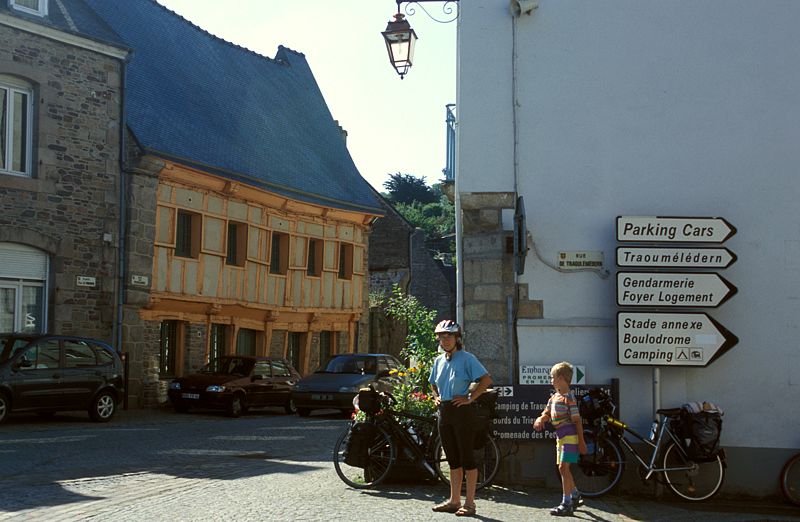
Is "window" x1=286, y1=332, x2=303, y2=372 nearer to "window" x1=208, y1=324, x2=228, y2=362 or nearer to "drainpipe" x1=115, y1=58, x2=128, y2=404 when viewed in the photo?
"window" x1=208, y1=324, x2=228, y2=362

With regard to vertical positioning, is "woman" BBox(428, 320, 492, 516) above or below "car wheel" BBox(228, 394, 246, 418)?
above

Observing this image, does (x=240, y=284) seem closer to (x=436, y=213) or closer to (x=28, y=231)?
(x=28, y=231)

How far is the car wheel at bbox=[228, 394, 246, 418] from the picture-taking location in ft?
82.3

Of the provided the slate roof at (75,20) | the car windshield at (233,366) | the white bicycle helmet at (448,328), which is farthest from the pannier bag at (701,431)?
the slate roof at (75,20)

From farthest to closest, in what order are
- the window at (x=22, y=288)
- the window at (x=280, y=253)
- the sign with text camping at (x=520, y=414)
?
1. the window at (x=280, y=253)
2. the window at (x=22, y=288)
3. the sign with text camping at (x=520, y=414)

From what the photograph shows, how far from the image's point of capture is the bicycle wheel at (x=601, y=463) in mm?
11398

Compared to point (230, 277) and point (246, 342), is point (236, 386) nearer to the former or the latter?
point (230, 277)

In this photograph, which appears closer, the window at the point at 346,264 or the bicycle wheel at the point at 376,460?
the bicycle wheel at the point at 376,460

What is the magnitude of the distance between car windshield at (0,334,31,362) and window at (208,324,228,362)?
11.4 metres

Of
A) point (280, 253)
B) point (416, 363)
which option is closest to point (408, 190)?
point (280, 253)

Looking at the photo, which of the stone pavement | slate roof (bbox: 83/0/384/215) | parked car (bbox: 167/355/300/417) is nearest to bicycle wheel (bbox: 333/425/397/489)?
the stone pavement

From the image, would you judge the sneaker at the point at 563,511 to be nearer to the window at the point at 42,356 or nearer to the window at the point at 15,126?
the window at the point at 42,356

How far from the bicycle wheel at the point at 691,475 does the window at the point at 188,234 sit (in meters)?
20.2

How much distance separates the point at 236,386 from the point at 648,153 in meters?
14.8
